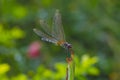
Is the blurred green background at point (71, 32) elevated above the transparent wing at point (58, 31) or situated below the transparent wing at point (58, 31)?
above

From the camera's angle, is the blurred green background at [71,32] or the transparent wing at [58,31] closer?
the transparent wing at [58,31]

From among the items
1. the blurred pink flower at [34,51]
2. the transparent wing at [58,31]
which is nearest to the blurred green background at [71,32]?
the blurred pink flower at [34,51]

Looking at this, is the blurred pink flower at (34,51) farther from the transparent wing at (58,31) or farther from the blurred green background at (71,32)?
the transparent wing at (58,31)

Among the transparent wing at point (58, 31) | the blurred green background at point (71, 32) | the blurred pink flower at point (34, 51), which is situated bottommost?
the transparent wing at point (58, 31)

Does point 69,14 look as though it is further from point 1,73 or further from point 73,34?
point 1,73

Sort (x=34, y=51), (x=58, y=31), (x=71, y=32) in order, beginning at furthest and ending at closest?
(x=71, y=32), (x=34, y=51), (x=58, y=31)

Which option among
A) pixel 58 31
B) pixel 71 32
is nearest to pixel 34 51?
pixel 71 32

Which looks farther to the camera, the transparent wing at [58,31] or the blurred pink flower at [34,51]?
the blurred pink flower at [34,51]

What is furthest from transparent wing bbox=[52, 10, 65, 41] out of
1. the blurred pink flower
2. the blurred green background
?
the blurred pink flower

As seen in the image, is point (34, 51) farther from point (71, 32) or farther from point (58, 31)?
point (58, 31)

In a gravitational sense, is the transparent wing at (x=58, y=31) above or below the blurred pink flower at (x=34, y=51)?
below
